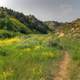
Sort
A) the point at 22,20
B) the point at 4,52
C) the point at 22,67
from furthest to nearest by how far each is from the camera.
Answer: the point at 22,20, the point at 4,52, the point at 22,67

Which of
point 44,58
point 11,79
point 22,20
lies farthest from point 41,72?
point 22,20

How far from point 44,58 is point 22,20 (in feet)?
491

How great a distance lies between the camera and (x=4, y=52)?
3728cm

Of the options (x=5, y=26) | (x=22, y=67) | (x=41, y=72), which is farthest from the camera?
(x=5, y=26)

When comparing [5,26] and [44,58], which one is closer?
[44,58]

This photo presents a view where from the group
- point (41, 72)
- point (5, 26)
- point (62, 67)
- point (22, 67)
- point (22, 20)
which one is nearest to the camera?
point (41, 72)

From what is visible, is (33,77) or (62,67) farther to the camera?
(62,67)

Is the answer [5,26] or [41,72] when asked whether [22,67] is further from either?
[5,26]

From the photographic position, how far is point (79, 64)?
100 ft

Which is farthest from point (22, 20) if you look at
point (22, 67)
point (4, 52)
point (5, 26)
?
point (22, 67)

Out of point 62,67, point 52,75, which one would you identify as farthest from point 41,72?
point 62,67

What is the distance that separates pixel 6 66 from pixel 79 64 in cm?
717

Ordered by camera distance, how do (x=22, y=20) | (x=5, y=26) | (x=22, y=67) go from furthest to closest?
(x=22, y=20), (x=5, y=26), (x=22, y=67)

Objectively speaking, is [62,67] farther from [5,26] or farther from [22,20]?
[22,20]
